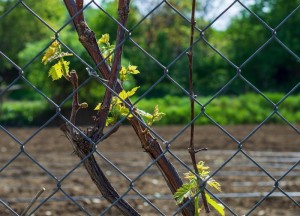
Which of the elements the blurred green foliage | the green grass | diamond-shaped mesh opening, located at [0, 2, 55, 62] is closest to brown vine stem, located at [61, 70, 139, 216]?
the green grass

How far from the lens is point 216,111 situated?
53.7 feet

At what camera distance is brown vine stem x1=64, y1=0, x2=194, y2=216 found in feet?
6.52

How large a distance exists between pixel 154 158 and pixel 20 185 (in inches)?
199

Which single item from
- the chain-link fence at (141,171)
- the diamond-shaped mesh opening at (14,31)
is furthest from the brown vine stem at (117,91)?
the diamond-shaped mesh opening at (14,31)

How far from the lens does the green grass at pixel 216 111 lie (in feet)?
52.4

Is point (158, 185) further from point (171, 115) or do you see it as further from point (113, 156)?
point (171, 115)

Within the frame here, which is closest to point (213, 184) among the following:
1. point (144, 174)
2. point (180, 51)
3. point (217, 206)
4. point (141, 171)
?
point (217, 206)

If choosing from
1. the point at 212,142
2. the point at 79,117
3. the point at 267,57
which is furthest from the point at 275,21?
the point at 212,142

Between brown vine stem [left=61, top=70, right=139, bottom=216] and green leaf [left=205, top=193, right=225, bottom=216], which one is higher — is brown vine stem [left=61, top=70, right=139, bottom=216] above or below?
above

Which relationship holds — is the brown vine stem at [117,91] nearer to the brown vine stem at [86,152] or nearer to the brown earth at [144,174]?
the brown vine stem at [86,152]

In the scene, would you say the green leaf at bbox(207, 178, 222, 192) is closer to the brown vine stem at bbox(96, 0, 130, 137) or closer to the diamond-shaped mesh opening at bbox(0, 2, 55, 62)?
the brown vine stem at bbox(96, 0, 130, 137)

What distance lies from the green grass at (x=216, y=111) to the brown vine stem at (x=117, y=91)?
515 inches

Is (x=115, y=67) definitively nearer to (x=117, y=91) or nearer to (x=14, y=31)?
(x=117, y=91)

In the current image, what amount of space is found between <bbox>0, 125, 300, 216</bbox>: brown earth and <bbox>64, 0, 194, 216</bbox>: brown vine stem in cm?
111
